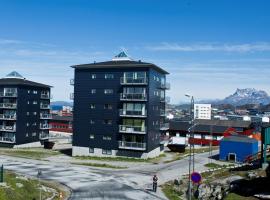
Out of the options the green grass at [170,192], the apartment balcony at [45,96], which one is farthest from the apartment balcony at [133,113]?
the apartment balcony at [45,96]

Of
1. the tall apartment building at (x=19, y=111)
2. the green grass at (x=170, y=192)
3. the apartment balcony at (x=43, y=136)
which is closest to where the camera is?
the green grass at (x=170, y=192)

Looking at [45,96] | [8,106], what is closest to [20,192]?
[8,106]

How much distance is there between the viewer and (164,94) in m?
79.8

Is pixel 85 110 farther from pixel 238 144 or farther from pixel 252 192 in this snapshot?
pixel 252 192

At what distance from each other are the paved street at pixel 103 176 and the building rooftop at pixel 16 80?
926 inches

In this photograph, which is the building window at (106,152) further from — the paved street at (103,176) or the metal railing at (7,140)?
the metal railing at (7,140)

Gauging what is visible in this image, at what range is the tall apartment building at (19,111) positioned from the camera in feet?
276

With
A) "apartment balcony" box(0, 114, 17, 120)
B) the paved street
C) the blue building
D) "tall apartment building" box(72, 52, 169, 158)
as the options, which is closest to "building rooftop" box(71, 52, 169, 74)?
"tall apartment building" box(72, 52, 169, 158)

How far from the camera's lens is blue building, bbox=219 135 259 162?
6475 centimetres

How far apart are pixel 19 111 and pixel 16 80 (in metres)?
8.14

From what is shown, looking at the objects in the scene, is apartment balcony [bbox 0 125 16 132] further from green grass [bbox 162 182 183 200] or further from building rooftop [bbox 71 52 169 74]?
green grass [bbox 162 182 183 200]

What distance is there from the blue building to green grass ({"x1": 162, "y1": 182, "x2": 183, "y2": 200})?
81.9 feet

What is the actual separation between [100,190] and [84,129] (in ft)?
103

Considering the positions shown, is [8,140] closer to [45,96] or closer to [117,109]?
[45,96]
